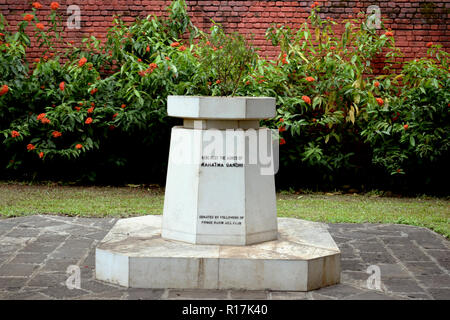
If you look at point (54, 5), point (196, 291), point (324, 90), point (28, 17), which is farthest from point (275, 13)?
point (196, 291)

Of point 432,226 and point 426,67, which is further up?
point 426,67

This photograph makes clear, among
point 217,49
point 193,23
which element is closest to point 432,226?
point 217,49

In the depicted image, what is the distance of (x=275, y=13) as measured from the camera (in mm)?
10406

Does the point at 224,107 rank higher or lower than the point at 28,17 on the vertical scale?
lower

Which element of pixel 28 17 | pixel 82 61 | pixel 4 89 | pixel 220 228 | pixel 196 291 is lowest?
pixel 196 291

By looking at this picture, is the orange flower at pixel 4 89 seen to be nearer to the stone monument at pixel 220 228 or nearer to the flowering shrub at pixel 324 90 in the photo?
the flowering shrub at pixel 324 90

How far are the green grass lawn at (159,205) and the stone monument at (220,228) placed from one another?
2281 mm

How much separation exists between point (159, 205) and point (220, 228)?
10.6 ft

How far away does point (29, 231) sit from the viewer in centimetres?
650

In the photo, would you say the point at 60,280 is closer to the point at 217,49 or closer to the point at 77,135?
the point at 217,49

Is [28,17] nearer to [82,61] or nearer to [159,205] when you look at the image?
[82,61]

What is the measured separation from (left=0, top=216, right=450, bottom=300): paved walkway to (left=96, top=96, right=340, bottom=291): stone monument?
0.40 ft

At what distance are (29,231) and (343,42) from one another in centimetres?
569

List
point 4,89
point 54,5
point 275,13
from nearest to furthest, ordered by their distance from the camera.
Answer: point 4,89, point 54,5, point 275,13
